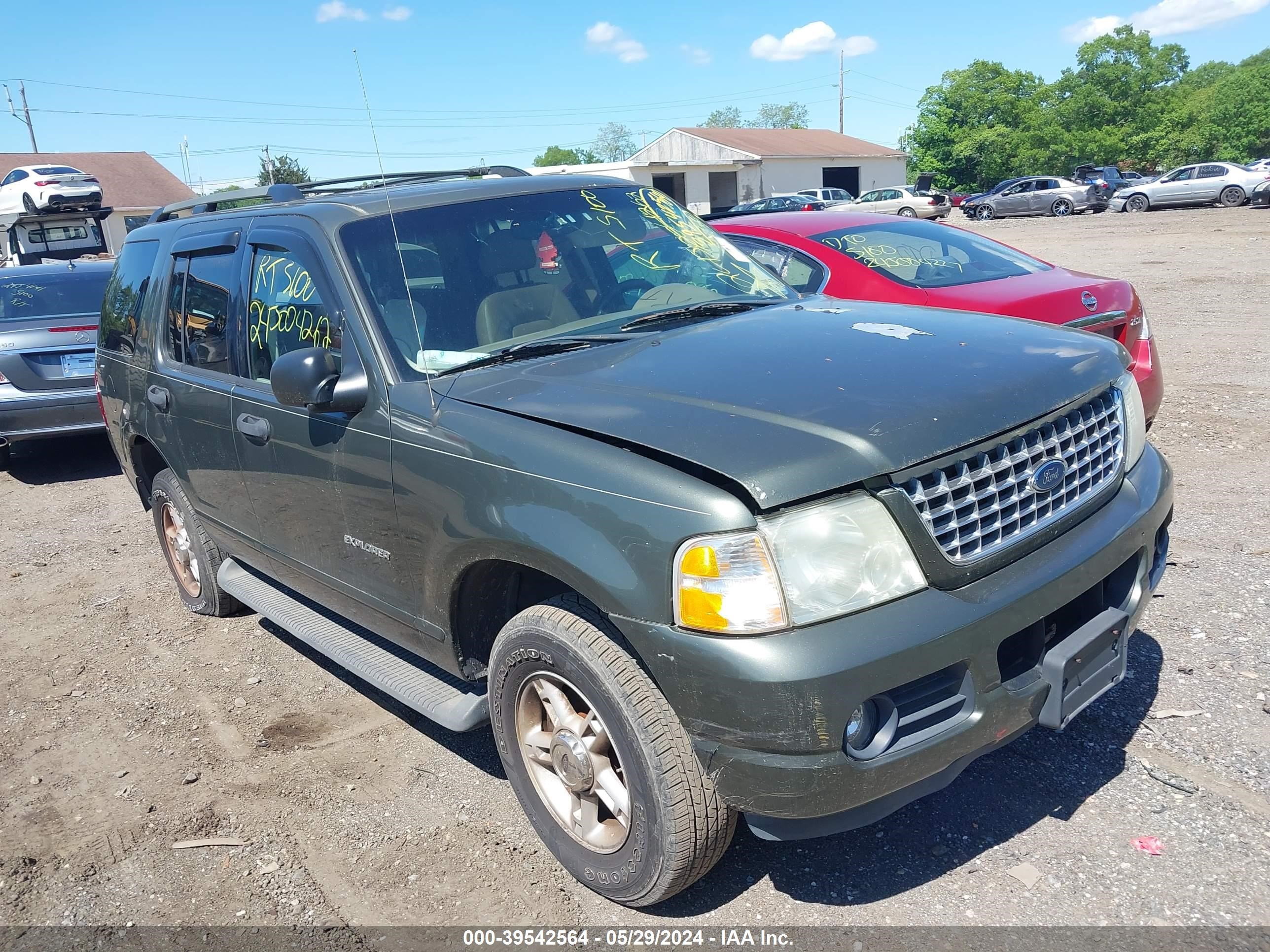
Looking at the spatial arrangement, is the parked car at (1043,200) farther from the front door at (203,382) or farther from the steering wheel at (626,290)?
the front door at (203,382)

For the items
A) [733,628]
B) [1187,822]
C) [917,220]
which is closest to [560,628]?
[733,628]

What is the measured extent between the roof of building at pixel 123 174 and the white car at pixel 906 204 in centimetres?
3555

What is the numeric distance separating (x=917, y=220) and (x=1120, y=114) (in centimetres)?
6289

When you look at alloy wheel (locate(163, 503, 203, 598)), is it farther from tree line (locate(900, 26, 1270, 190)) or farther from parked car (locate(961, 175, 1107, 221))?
tree line (locate(900, 26, 1270, 190))

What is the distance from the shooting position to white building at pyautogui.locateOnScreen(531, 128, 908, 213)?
53344 millimetres

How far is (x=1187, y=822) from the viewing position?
2953 millimetres

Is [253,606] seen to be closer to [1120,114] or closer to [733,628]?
[733,628]

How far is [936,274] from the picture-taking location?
6.30m

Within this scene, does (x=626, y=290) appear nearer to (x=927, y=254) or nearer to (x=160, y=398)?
(x=160, y=398)

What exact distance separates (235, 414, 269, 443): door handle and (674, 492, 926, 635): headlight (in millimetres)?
2104

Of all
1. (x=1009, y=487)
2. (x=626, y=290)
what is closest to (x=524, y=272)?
(x=626, y=290)

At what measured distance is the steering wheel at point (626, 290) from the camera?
3.72 metres

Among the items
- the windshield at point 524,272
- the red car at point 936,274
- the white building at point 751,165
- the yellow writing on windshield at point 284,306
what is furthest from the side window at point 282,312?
the white building at point 751,165

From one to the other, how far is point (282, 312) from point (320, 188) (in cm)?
105
